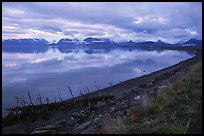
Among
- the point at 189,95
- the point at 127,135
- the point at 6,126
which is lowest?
the point at 6,126

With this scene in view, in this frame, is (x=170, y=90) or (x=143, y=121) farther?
(x=170, y=90)

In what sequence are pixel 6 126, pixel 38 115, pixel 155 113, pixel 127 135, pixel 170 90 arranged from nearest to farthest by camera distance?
1. pixel 127 135
2. pixel 155 113
3. pixel 170 90
4. pixel 6 126
5. pixel 38 115

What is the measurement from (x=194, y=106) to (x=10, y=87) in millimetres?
24443

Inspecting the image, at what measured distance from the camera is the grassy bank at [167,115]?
9266 millimetres

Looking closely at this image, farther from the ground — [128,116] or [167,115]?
[167,115]

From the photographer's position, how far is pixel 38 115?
60.7ft

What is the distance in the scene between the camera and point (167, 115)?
35.2 feet

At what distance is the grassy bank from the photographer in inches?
365

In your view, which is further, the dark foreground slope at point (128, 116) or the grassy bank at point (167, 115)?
the dark foreground slope at point (128, 116)

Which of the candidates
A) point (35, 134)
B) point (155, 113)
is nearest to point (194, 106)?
point (155, 113)

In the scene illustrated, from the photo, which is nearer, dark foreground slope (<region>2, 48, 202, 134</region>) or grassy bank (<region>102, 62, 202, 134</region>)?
grassy bank (<region>102, 62, 202, 134</region>)

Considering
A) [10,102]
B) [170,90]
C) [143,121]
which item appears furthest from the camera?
[10,102]

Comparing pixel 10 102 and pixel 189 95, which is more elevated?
pixel 189 95

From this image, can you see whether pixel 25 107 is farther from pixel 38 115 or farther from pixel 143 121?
pixel 143 121
